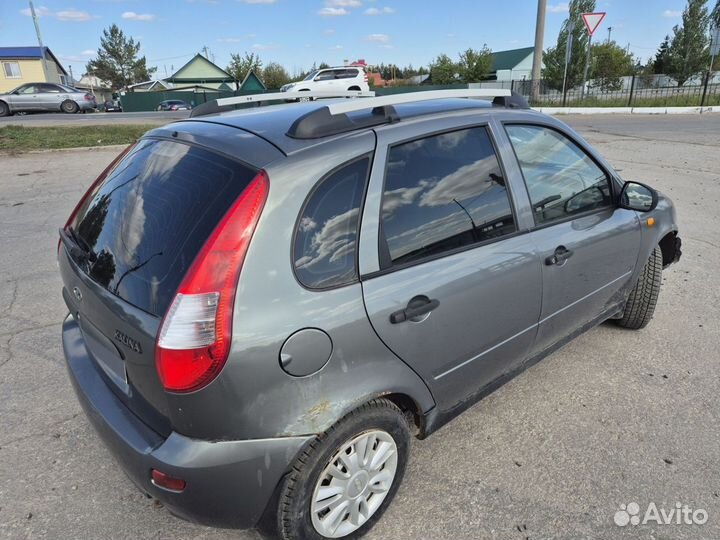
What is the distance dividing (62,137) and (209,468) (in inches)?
584

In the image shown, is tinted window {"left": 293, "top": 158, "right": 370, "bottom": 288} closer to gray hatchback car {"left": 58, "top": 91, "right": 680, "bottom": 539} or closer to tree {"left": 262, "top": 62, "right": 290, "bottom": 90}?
gray hatchback car {"left": 58, "top": 91, "right": 680, "bottom": 539}

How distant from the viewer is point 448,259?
7.16 ft

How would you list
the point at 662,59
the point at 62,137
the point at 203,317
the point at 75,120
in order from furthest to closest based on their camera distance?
the point at 662,59
the point at 75,120
the point at 62,137
the point at 203,317

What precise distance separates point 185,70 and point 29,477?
61.7 metres

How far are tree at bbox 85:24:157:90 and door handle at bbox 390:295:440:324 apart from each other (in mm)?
92324

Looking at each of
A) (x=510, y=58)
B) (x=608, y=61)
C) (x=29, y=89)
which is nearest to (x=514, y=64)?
(x=510, y=58)

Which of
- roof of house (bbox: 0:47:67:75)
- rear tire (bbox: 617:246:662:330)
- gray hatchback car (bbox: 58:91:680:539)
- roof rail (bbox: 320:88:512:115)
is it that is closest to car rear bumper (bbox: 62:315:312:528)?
gray hatchback car (bbox: 58:91:680:539)

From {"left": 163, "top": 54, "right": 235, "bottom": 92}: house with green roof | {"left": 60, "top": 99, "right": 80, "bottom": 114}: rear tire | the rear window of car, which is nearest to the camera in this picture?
the rear window of car

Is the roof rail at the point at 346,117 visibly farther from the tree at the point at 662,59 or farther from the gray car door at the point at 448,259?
the tree at the point at 662,59

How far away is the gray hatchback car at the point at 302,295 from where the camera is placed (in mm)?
1681

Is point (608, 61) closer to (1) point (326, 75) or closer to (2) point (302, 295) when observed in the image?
(1) point (326, 75)

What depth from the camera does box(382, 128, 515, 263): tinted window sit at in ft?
6.81

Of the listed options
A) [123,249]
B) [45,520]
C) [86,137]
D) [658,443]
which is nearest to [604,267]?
[658,443]

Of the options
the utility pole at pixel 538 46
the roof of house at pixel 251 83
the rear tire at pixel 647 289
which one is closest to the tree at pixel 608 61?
the utility pole at pixel 538 46
